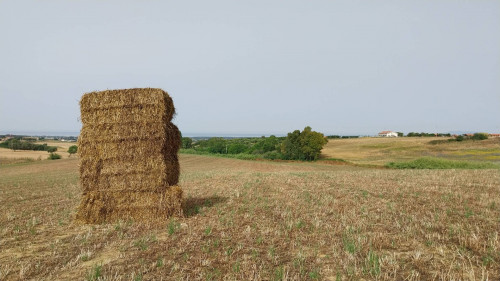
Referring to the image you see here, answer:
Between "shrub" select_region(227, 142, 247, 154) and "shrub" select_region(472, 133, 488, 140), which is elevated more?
"shrub" select_region(472, 133, 488, 140)

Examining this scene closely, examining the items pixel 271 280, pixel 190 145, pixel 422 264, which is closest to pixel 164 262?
pixel 271 280

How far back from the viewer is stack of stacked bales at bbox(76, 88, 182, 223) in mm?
8391

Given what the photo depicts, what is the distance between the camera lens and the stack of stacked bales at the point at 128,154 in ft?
27.5

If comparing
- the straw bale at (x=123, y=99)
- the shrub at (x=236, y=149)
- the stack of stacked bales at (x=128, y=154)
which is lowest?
the shrub at (x=236, y=149)

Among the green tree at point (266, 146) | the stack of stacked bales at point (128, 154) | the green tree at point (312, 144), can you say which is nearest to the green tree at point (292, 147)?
the green tree at point (312, 144)

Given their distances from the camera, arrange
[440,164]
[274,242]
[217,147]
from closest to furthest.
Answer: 1. [274,242]
2. [440,164]
3. [217,147]

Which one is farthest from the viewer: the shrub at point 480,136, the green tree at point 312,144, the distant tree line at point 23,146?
the distant tree line at point 23,146

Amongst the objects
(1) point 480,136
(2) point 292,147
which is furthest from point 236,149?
(1) point 480,136

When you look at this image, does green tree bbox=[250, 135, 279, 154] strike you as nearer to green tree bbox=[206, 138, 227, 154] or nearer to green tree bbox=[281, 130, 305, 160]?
green tree bbox=[206, 138, 227, 154]

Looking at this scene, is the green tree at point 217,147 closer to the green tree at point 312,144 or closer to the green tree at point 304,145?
the green tree at point 304,145

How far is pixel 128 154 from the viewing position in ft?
27.7

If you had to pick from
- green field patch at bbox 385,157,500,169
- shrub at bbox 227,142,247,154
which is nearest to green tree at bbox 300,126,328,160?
green field patch at bbox 385,157,500,169

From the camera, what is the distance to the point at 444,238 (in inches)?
234

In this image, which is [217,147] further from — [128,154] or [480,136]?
[128,154]
